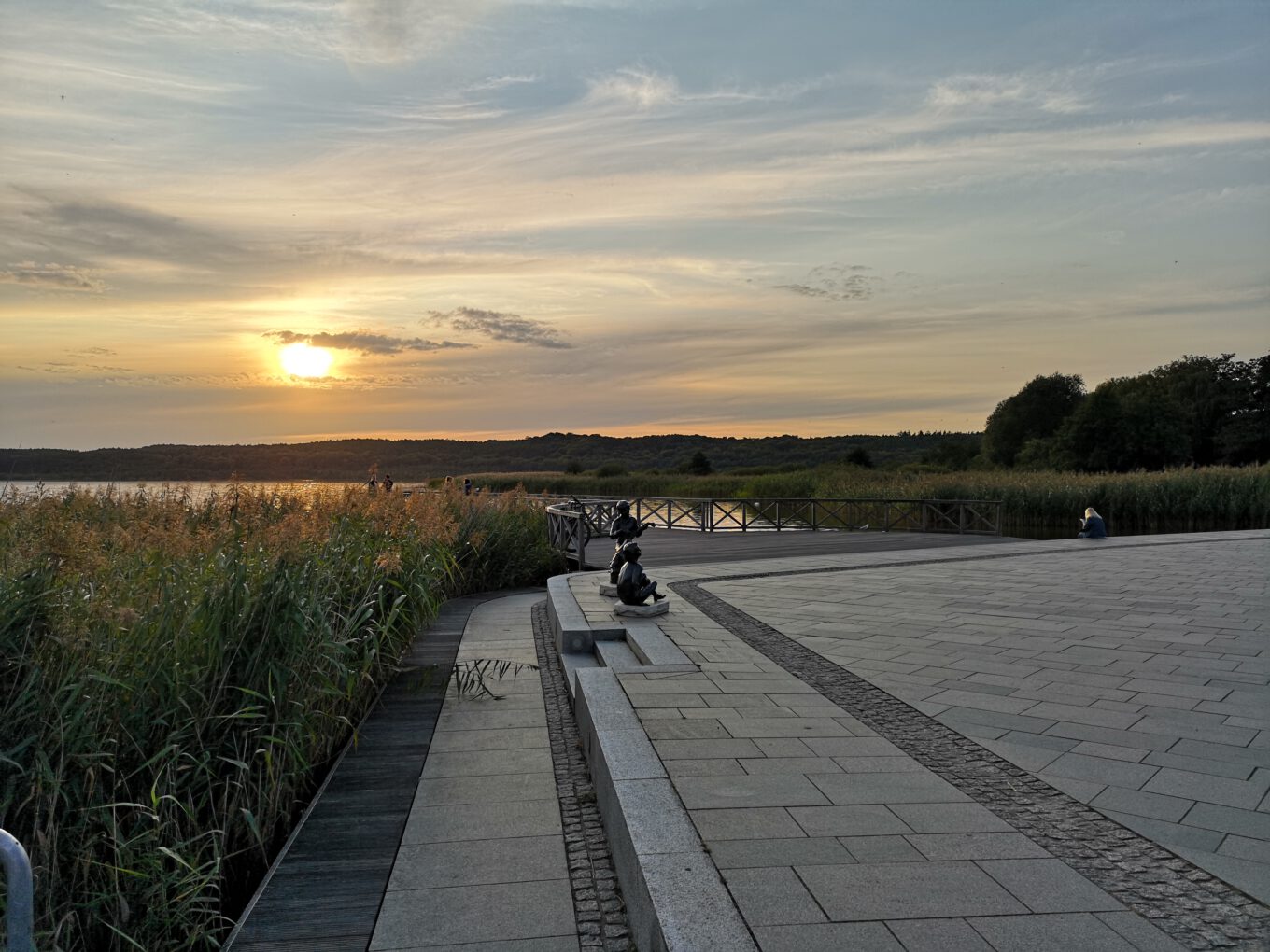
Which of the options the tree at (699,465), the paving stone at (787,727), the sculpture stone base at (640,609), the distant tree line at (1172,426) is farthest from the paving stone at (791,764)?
the distant tree line at (1172,426)

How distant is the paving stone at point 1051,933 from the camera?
87.0 inches

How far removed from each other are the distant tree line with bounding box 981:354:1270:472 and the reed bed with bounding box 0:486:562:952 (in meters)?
45.4

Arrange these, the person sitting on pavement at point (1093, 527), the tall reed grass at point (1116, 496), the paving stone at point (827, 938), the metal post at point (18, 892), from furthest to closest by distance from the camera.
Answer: the tall reed grass at point (1116, 496) < the person sitting on pavement at point (1093, 527) < the paving stone at point (827, 938) < the metal post at point (18, 892)

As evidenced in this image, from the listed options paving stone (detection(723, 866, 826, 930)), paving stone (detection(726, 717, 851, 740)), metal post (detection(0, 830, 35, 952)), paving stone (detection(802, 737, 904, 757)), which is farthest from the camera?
paving stone (detection(726, 717, 851, 740))

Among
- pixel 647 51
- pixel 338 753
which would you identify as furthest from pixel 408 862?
pixel 647 51

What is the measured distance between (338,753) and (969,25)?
353 inches

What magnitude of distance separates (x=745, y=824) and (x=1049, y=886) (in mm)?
933

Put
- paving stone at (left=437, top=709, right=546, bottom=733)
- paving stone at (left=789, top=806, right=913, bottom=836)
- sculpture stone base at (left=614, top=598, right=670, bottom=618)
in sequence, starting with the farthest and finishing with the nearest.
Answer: sculpture stone base at (left=614, top=598, right=670, bottom=618)
paving stone at (left=437, top=709, right=546, bottom=733)
paving stone at (left=789, top=806, right=913, bottom=836)

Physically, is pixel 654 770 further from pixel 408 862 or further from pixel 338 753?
pixel 338 753

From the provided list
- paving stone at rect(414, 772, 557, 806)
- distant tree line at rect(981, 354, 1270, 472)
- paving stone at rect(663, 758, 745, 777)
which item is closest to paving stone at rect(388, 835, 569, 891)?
paving stone at rect(414, 772, 557, 806)

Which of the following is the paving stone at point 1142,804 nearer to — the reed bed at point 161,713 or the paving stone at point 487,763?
the paving stone at point 487,763

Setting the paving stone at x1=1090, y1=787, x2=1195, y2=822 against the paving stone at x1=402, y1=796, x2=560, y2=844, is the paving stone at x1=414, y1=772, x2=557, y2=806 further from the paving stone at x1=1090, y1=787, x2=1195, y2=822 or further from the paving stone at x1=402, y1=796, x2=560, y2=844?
the paving stone at x1=1090, y1=787, x2=1195, y2=822

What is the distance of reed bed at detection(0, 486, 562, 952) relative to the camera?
286 cm

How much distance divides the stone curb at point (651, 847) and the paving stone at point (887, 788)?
2.10 ft
